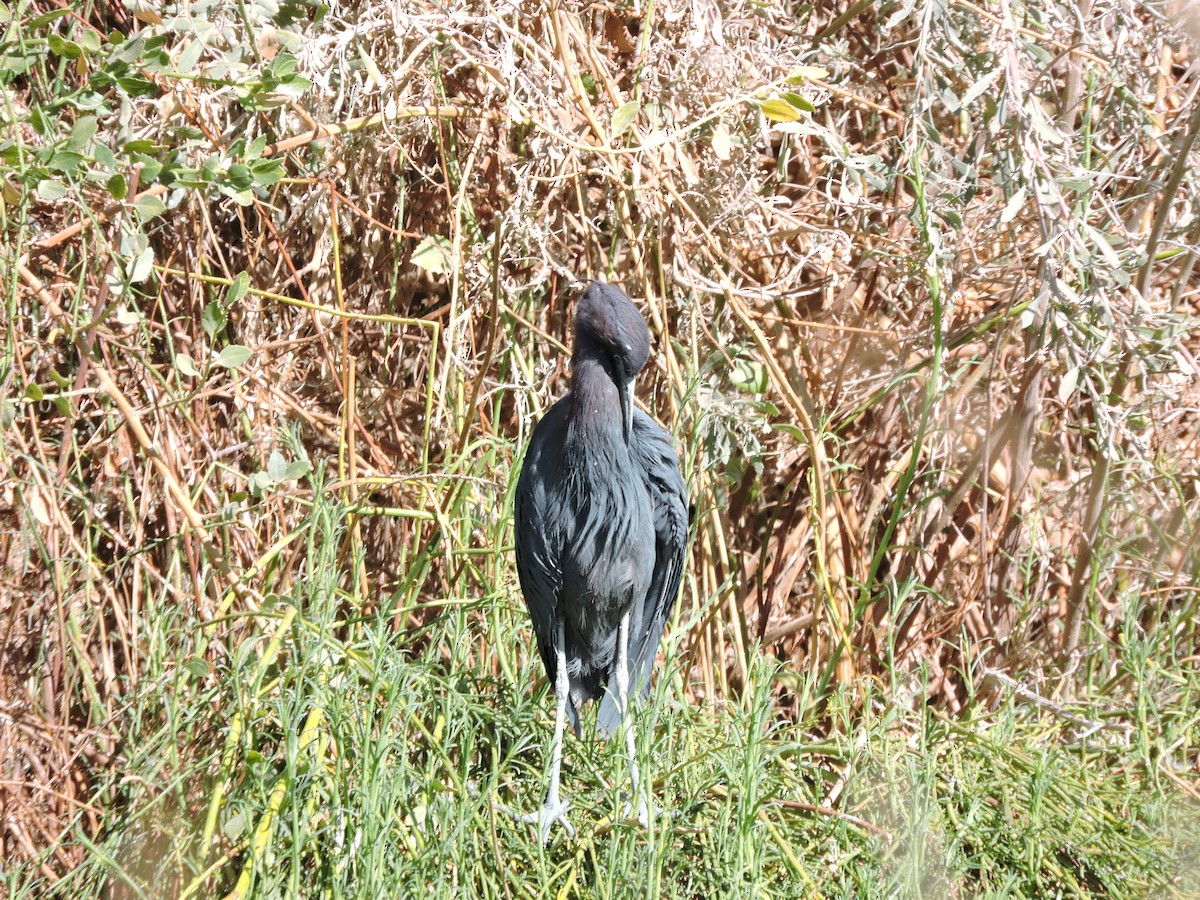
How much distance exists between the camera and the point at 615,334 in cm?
280

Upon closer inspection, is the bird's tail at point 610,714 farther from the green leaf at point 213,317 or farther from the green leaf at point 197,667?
the green leaf at point 213,317

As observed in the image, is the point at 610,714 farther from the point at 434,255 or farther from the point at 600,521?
the point at 434,255

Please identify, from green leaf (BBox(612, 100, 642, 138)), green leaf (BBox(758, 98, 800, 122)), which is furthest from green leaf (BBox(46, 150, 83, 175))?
green leaf (BBox(758, 98, 800, 122))

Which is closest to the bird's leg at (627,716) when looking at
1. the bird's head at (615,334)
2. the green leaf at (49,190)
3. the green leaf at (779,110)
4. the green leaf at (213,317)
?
the bird's head at (615,334)

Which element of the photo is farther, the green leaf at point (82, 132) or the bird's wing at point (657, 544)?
the bird's wing at point (657, 544)

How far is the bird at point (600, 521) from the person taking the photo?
9.46 ft

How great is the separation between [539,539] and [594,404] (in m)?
0.42

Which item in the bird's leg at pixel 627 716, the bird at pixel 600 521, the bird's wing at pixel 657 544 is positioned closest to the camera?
the bird's leg at pixel 627 716

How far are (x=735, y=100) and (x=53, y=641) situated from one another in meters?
2.54

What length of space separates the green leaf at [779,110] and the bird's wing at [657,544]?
37.4 inches

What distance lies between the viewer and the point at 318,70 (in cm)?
334

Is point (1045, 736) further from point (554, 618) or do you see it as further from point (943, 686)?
point (554, 618)

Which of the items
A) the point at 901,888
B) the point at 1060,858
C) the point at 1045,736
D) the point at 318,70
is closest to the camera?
the point at 901,888

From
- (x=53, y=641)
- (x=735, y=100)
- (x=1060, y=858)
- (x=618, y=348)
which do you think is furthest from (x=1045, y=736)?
(x=53, y=641)
